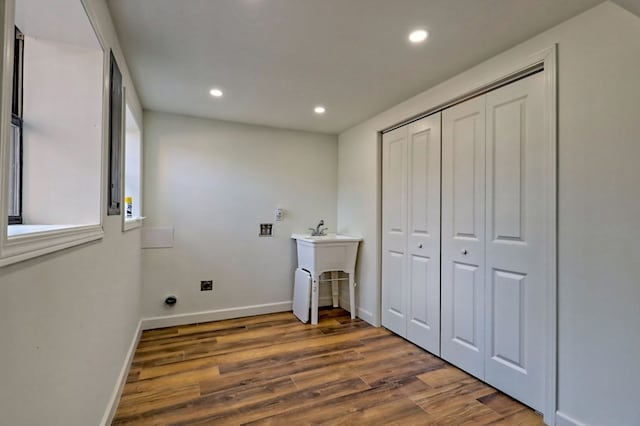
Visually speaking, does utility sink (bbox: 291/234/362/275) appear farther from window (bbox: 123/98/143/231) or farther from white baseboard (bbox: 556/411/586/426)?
white baseboard (bbox: 556/411/586/426)

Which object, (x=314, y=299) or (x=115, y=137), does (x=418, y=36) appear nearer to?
(x=115, y=137)

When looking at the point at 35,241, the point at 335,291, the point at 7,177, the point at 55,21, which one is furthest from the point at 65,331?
the point at 335,291

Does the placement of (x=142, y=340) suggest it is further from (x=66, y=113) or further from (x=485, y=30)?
(x=485, y=30)

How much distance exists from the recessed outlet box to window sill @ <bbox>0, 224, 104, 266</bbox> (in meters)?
2.32

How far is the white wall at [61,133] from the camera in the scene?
1.19 m

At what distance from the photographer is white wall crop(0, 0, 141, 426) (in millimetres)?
744

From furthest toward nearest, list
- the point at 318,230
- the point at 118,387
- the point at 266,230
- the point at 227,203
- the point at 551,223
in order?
the point at 318,230
the point at 266,230
the point at 227,203
the point at 118,387
the point at 551,223

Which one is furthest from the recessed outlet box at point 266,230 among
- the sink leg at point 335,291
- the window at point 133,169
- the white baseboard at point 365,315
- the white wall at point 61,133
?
the white wall at point 61,133

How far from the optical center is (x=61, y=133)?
1.27 metres

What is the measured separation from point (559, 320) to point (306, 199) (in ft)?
8.82

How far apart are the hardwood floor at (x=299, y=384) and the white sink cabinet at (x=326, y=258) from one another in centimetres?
46

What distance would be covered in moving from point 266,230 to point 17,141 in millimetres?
2531

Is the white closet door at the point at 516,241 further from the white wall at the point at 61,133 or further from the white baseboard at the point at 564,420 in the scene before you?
the white wall at the point at 61,133

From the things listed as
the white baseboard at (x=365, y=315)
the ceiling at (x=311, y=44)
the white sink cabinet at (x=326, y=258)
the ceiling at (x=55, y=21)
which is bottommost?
the white baseboard at (x=365, y=315)
